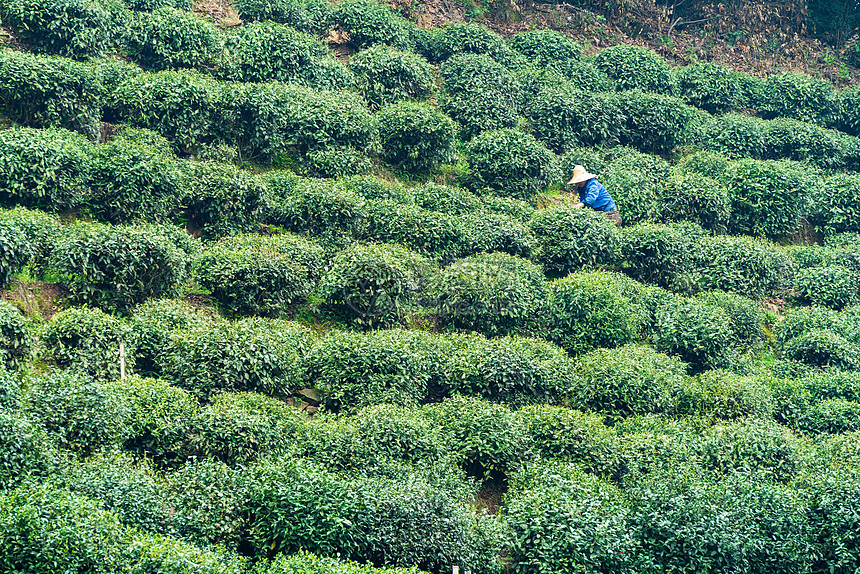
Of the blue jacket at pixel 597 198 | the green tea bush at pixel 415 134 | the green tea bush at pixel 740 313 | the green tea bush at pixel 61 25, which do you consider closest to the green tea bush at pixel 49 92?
the green tea bush at pixel 61 25

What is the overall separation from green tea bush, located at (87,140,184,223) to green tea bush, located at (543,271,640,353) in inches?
327

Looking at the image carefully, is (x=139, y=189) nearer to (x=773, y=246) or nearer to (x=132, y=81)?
(x=132, y=81)

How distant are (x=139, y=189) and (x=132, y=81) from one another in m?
3.89

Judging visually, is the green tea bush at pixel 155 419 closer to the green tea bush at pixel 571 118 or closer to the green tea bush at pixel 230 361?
the green tea bush at pixel 230 361

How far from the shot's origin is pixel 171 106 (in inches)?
906

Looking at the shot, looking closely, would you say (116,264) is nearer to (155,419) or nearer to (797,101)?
(155,419)

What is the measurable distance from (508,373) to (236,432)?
5345 millimetres

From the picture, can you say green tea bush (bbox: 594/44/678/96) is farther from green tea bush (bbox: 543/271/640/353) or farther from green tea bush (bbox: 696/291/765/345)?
green tea bush (bbox: 543/271/640/353)

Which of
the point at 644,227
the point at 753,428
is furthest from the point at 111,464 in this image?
the point at 644,227

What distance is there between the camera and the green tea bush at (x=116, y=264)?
1809cm

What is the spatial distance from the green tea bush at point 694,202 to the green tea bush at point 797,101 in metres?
8.24

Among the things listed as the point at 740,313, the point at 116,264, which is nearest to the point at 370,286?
the point at 116,264

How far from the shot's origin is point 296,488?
14531mm

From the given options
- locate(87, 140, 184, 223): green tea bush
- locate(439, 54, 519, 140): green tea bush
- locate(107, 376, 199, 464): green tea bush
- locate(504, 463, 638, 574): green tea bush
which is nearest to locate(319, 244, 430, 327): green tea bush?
locate(87, 140, 184, 223): green tea bush
